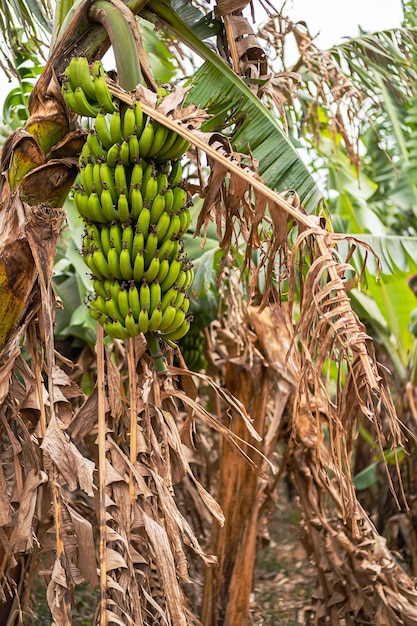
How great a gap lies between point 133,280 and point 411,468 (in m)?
3.04

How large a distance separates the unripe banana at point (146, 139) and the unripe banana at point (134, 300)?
0.28 metres

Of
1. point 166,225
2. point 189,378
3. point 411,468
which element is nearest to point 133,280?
point 166,225

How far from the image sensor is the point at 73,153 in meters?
1.67

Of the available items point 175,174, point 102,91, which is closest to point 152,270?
point 175,174

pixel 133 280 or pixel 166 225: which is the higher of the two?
pixel 166 225

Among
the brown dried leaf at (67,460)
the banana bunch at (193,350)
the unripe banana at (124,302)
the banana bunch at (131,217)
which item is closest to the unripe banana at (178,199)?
the banana bunch at (131,217)

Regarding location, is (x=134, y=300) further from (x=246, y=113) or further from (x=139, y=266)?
(x=246, y=113)

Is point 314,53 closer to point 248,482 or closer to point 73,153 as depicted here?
point 73,153

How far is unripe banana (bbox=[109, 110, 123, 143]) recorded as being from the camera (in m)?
1.42

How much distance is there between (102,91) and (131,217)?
0.88ft

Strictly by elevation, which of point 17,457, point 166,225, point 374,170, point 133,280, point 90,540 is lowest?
point 90,540

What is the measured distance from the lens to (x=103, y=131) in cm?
143

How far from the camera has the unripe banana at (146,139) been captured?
4.67 feet

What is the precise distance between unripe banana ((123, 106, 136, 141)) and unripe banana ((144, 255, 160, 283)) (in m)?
0.26
